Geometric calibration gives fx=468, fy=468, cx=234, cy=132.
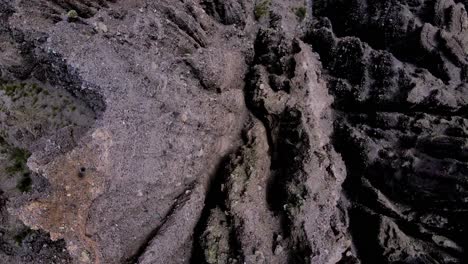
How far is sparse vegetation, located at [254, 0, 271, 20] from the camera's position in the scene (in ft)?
8.09

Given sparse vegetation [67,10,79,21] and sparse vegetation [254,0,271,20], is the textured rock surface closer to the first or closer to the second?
sparse vegetation [67,10,79,21]

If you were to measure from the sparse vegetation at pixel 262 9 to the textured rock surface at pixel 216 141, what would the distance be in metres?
0.17

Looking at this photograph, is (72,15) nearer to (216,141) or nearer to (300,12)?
(216,141)

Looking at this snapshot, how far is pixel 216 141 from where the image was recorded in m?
2.03

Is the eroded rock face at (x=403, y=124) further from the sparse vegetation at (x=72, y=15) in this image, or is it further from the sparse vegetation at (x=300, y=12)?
the sparse vegetation at (x=72, y=15)

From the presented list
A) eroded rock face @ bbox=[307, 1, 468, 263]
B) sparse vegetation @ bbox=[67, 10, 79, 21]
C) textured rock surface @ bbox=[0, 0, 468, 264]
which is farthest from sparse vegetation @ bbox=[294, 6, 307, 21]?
sparse vegetation @ bbox=[67, 10, 79, 21]

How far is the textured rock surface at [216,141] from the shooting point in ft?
5.65

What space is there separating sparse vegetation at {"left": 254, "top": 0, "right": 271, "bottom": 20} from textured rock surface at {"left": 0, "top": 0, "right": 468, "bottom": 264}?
0.17 metres

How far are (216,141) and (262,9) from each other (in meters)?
0.86

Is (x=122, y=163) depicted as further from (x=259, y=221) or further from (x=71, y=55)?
(x=259, y=221)

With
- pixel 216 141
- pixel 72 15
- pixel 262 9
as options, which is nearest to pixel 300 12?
pixel 262 9

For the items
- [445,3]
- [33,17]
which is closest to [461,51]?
[445,3]

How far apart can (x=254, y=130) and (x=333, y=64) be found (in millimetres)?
605

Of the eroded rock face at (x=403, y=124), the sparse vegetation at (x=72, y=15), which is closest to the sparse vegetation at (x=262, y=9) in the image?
the eroded rock face at (x=403, y=124)
